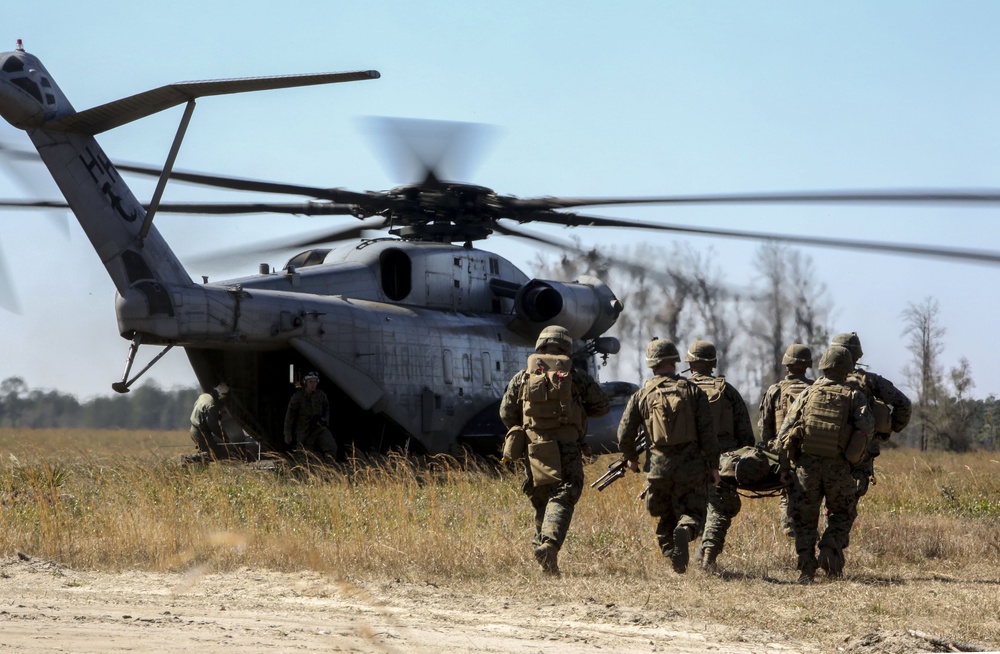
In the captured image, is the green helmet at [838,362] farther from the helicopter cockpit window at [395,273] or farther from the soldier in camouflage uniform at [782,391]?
the helicopter cockpit window at [395,273]

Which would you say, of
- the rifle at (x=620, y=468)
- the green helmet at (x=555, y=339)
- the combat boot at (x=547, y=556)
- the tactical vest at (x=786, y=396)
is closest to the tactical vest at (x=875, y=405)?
the tactical vest at (x=786, y=396)

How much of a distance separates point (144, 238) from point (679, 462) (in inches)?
254

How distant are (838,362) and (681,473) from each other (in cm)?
132

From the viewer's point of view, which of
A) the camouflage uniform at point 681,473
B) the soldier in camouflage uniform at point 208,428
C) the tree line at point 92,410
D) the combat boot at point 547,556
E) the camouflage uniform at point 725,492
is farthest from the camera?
the tree line at point 92,410

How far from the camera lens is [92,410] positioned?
3369cm

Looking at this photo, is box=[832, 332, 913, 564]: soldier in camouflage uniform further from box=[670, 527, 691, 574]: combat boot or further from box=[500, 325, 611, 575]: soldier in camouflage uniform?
box=[500, 325, 611, 575]: soldier in camouflage uniform

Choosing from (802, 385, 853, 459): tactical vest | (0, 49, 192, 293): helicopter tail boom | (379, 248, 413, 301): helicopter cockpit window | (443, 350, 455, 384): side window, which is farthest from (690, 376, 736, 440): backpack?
(379, 248, 413, 301): helicopter cockpit window

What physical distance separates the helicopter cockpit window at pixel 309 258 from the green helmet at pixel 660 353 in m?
7.52

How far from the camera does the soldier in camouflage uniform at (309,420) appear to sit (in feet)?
44.2

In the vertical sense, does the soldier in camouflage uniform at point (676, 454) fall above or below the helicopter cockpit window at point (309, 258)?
below

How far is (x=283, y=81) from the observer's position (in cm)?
1034

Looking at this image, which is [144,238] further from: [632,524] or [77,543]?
[632,524]

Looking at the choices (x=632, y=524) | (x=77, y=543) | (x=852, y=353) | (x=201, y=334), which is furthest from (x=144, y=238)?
(x=852, y=353)

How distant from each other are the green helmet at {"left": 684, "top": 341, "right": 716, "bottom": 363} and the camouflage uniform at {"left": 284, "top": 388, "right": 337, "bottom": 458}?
18.8 ft
